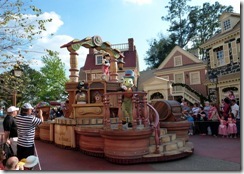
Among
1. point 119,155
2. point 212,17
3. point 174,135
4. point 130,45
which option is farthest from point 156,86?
point 119,155

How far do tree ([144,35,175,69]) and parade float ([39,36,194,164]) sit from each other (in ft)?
74.5

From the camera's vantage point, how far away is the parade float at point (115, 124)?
4.97 metres

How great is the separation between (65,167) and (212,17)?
26.9 m

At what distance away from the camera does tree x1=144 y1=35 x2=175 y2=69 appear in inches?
1223

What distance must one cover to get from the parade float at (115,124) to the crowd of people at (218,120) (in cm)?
271

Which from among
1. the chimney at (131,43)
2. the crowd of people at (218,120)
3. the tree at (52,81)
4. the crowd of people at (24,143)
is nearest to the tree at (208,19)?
the chimney at (131,43)

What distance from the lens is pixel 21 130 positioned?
166 inches

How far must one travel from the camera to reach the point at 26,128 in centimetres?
420

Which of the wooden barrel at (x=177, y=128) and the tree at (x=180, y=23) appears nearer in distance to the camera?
the wooden barrel at (x=177, y=128)

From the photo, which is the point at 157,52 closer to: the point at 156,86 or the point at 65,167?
the point at 156,86

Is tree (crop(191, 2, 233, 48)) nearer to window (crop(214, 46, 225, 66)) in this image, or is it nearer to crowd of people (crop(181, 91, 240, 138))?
window (crop(214, 46, 225, 66))

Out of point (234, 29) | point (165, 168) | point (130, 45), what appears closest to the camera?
point (165, 168)

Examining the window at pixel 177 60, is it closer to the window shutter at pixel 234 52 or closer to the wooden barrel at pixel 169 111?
the window shutter at pixel 234 52

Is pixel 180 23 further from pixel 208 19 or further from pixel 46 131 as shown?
pixel 46 131
